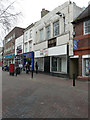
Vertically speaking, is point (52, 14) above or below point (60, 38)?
above

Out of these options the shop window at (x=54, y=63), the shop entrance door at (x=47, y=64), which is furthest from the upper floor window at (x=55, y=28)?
the shop entrance door at (x=47, y=64)

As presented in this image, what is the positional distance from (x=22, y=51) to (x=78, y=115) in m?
21.0

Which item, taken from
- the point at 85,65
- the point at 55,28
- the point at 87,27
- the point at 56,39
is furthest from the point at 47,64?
the point at 87,27

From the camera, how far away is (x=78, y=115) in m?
3.43

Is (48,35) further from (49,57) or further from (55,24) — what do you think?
(49,57)

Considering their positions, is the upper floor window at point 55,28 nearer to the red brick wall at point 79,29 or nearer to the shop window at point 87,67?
the red brick wall at point 79,29

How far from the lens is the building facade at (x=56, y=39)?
1188 centimetres

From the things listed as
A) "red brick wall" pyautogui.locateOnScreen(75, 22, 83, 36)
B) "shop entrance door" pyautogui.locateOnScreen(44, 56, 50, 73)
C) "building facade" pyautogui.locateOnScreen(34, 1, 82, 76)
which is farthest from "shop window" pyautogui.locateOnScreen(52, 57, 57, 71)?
"red brick wall" pyautogui.locateOnScreen(75, 22, 83, 36)

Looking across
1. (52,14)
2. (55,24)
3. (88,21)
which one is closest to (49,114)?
(88,21)

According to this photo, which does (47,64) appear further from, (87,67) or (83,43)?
(83,43)

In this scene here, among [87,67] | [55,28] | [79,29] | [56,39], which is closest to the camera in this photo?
[87,67]

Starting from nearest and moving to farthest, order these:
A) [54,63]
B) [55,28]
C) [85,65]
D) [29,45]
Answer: [85,65]
[55,28]
[54,63]
[29,45]

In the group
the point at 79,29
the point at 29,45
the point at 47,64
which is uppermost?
the point at 79,29

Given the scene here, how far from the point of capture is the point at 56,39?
44.7ft
